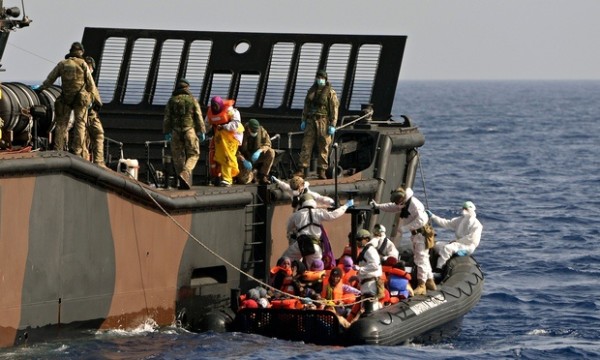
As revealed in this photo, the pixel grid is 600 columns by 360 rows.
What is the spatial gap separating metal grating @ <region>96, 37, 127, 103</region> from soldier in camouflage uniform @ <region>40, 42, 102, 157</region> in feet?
19.3

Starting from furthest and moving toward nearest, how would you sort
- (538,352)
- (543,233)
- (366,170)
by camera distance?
(543,233) < (366,170) < (538,352)

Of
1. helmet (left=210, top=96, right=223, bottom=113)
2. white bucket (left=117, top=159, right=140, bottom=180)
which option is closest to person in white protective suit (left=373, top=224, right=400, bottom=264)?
helmet (left=210, top=96, right=223, bottom=113)

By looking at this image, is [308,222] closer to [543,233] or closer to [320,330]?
[320,330]

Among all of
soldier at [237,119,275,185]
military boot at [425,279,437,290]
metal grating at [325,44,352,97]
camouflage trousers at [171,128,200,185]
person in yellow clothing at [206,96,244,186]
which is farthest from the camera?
metal grating at [325,44,352,97]

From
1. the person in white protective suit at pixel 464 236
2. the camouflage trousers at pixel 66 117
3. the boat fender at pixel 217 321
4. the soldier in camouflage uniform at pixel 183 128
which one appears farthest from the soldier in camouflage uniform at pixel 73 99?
the person in white protective suit at pixel 464 236

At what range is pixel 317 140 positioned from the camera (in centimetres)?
2288

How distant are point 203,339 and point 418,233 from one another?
10.4 ft

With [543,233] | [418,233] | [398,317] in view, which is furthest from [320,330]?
[543,233]

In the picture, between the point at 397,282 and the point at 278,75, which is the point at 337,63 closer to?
the point at 278,75

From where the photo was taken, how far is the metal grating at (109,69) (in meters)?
25.9

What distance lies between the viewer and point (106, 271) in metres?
19.2

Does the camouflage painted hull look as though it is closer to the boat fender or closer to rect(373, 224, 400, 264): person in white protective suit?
the boat fender

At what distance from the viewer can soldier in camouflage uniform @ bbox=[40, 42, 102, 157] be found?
19.8m

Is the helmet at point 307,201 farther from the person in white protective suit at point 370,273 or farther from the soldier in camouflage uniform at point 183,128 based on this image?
the soldier in camouflage uniform at point 183,128
